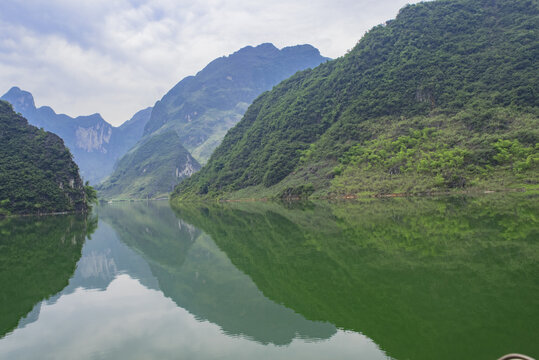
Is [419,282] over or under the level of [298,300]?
over

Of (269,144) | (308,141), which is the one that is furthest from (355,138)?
(269,144)

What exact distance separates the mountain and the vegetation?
47.7 m

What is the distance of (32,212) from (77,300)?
81.6m

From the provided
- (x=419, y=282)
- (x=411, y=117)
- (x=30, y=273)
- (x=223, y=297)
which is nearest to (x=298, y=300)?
(x=223, y=297)

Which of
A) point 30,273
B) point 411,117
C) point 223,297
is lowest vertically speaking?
point 30,273

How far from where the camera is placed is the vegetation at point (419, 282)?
26.3ft

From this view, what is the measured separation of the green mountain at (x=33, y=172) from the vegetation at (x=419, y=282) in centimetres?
7869

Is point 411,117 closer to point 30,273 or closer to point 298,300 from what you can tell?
point 298,300

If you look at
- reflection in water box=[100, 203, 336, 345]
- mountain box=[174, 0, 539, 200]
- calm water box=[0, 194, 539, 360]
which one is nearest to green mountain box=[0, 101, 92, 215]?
mountain box=[174, 0, 539, 200]

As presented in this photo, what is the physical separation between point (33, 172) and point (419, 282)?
98.2m

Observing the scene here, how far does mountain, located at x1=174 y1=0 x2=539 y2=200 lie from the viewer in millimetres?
67500

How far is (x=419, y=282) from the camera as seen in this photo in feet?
39.9

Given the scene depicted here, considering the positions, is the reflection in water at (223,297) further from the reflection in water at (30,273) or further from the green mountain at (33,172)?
the green mountain at (33,172)

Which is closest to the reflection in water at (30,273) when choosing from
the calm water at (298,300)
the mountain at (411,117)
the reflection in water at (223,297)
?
the calm water at (298,300)
